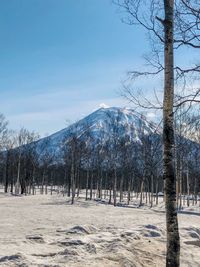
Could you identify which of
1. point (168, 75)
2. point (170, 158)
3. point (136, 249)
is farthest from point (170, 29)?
point (136, 249)

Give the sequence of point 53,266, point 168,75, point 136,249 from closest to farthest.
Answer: point 53,266 → point 168,75 → point 136,249

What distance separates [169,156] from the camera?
9148 mm

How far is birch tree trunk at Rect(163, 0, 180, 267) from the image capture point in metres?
8.98

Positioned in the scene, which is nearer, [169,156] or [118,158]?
[169,156]

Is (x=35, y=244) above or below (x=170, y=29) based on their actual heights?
below

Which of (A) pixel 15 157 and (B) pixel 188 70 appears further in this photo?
(A) pixel 15 157

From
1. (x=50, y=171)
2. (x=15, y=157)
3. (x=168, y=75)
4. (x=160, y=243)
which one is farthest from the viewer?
(x=50, y=171)

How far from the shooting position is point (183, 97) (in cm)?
1280

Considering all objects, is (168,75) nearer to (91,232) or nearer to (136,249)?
(136,249)

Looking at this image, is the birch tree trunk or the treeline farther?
the treeline

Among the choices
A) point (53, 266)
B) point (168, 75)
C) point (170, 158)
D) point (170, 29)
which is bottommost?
point (53, 266)

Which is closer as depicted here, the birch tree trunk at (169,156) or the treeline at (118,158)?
the birch tree trunk at (169,156)

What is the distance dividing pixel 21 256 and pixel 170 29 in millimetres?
5593

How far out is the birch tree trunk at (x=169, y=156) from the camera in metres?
8.98
